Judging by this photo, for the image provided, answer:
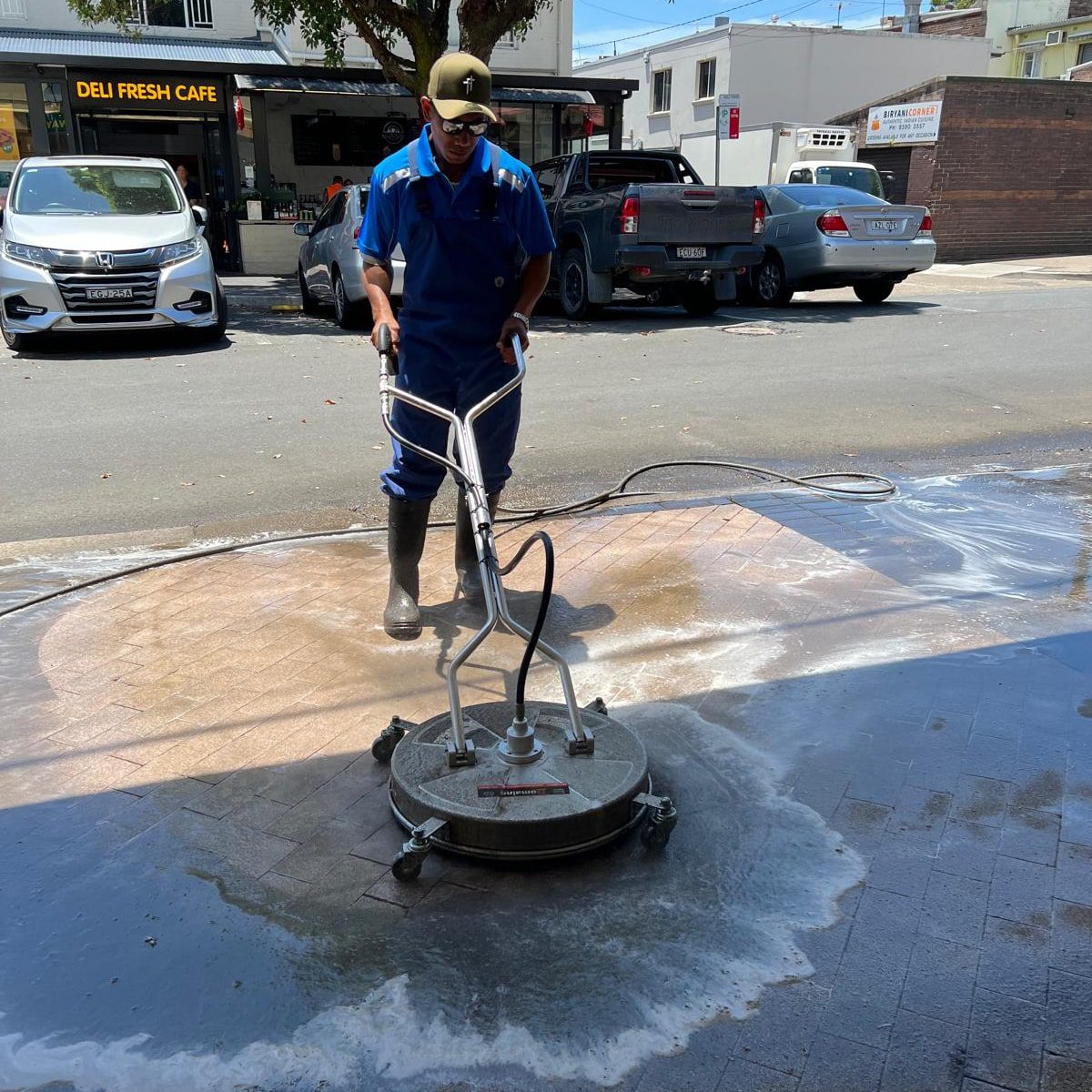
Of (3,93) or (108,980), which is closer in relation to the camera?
(108,980)

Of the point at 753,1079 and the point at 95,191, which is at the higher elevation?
the point at 95,191

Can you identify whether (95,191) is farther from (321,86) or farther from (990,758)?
(990,758)

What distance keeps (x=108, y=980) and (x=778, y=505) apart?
4.19m

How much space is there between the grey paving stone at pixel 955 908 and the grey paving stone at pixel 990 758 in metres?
0.54

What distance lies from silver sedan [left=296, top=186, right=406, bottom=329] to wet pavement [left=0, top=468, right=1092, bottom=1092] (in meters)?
7.51

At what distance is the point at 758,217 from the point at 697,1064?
12.1 m

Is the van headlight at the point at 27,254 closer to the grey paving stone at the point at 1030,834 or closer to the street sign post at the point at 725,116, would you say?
the grey paving stone at the point at 1030,834

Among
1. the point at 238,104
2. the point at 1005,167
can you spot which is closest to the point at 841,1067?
the point at 238,104

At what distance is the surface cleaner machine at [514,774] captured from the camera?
8.66ft

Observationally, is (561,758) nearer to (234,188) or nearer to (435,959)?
(435,959)

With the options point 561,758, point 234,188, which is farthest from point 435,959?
point 234,188

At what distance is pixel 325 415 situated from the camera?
7965 millimetres

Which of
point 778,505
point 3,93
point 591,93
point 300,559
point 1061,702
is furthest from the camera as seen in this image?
point 591,93

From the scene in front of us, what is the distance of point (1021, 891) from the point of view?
100 inches
